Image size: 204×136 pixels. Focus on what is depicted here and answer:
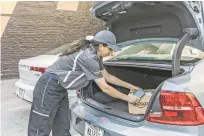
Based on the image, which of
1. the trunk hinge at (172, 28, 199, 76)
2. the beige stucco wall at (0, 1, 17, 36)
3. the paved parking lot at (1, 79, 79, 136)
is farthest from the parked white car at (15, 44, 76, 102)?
the beige stucco wall at (0, 1, 17, 36)

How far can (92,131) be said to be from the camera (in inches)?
107

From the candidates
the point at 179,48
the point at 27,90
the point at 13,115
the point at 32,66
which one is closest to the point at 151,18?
the point at 179,48

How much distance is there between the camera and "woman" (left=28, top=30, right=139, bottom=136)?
2.79 m

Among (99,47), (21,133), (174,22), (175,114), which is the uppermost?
(174,22)

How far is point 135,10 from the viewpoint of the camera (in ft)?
10.3

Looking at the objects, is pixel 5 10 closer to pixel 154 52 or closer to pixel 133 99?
pixel 154 52

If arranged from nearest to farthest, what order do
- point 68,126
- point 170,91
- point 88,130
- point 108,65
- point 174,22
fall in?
point 170,91, point 88,130, point 174,22, point 68,126, point 108,65

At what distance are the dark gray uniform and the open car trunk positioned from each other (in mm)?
331

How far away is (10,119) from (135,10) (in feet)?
9.68

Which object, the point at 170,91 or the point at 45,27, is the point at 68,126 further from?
the point at 45,27

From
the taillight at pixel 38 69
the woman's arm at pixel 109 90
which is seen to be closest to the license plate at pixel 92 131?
the woman's arm at pixel 109 90

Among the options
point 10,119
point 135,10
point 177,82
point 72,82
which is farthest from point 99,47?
point 10,119

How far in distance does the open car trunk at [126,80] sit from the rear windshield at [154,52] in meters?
0.19

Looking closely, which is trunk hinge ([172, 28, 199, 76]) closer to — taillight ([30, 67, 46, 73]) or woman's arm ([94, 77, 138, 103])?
woman's arm ([94, 77, 138, 103])
